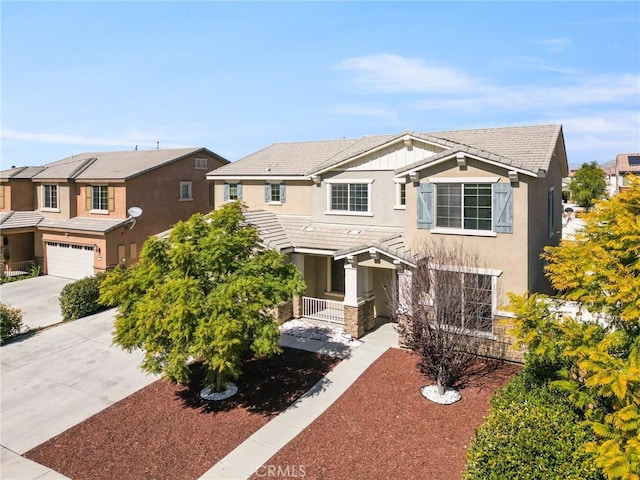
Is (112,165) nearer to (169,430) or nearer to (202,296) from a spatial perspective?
(202,296)

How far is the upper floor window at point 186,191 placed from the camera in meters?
30.1

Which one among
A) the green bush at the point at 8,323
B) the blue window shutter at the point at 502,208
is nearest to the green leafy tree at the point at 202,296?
the blue window shutter at the point at 502,208

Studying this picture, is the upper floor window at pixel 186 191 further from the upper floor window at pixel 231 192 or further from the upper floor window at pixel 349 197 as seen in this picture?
the upper floor window at pixel 349 197

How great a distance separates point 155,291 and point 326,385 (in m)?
5.53

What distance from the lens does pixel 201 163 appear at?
31.5 m

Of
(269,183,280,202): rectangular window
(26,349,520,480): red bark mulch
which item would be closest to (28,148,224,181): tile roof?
(269,183,280,202): rectangular window

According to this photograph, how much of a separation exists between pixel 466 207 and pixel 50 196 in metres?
26.8

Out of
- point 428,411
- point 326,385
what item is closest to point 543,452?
point 428,411

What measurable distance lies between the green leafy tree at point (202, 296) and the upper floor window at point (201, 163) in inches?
794

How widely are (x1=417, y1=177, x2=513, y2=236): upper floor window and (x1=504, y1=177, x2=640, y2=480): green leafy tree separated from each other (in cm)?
545

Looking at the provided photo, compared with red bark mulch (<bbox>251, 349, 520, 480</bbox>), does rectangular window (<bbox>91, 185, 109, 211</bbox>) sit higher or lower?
higher

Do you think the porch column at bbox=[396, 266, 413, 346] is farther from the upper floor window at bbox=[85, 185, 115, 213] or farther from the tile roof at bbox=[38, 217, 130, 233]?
the upper floor window at bbox=[85, 185, 115, 213]

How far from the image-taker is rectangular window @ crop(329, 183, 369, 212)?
19.4 m

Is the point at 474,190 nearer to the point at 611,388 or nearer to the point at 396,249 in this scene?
the point at 396,249
